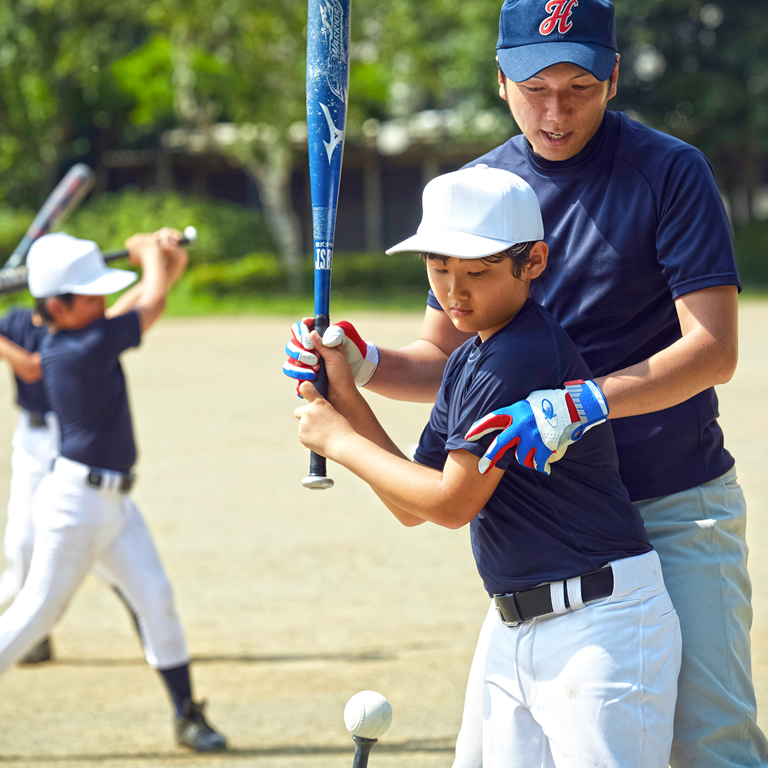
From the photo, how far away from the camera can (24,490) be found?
16.8ft

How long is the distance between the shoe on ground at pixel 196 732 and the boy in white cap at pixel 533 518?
2.17 metres

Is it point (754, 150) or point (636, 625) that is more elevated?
point (636, 625)

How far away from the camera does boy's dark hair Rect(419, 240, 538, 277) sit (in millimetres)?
2121

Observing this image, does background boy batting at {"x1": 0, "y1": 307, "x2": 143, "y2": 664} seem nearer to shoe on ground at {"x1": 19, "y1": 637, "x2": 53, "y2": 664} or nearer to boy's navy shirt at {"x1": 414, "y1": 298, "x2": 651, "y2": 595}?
shoe on ground at {"x1": 19, "y1": 637, "x2": 53, "y2": 664}

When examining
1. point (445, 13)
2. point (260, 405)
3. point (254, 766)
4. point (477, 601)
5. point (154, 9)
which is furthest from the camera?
point (445, 13)

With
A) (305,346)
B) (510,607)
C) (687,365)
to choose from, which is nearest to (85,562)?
(305,346)

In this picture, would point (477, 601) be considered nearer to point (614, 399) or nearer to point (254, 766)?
point (254, 766)

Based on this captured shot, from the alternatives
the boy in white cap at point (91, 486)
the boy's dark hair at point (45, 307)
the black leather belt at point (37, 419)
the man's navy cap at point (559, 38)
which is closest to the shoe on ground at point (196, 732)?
the boy in white cap at point (91, 486)

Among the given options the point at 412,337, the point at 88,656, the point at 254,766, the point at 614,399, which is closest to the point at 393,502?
the point at 614,399

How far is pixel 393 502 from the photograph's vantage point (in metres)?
2.21

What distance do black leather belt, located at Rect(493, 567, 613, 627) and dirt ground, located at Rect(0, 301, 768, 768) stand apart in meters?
1.95

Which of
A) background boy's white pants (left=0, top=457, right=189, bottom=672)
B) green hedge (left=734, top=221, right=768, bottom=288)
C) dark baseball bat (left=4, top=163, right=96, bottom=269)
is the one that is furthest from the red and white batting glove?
green hedge (left=734, top=221, right=768, bottom=288)

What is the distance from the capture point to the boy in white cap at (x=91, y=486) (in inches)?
163

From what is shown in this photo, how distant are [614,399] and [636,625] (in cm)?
47
